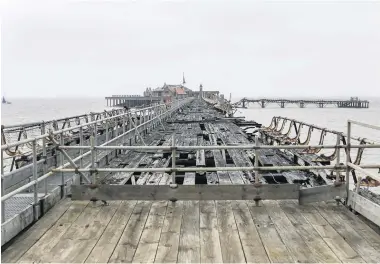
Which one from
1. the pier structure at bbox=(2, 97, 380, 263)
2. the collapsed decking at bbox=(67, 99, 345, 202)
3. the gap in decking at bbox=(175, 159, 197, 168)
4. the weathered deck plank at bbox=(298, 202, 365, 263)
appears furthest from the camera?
the gap in decking at bbox=(175, 159, 197, 168)

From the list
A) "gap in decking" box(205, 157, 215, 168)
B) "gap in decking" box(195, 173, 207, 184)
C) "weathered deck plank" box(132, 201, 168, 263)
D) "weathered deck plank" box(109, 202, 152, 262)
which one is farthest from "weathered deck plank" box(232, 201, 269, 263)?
"gap in decking" box(205, 157, 215, 168)

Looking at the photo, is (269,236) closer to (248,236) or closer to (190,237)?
(248,236)

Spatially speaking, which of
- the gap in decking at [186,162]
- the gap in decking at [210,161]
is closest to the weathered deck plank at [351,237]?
the gap in decking at [210,161]

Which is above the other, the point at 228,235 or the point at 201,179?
the point at 228,235

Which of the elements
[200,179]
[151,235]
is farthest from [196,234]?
[200,179]

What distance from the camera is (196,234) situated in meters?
4.78

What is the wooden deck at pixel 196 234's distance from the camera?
4.15 meters

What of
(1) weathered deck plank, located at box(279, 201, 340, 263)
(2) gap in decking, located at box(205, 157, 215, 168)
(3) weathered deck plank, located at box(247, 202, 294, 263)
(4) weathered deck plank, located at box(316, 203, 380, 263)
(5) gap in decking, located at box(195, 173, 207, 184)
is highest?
(4) weathered deck plank, located at box(316, 203, 380, 263)

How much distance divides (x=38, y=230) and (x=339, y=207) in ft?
14.0

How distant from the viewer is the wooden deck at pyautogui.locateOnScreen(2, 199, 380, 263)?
4148 millimetres

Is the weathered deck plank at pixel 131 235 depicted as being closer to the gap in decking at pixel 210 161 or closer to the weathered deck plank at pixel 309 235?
the weathered deck plank at pixel 309 235

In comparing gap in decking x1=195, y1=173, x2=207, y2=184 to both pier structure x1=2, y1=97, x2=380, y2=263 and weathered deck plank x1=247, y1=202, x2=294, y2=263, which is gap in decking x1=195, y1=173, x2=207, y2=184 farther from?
weathered deck plank x1=247, y1=202, x2=294, y2=263

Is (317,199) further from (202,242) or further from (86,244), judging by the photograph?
(86,244)

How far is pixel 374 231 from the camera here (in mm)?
4855
